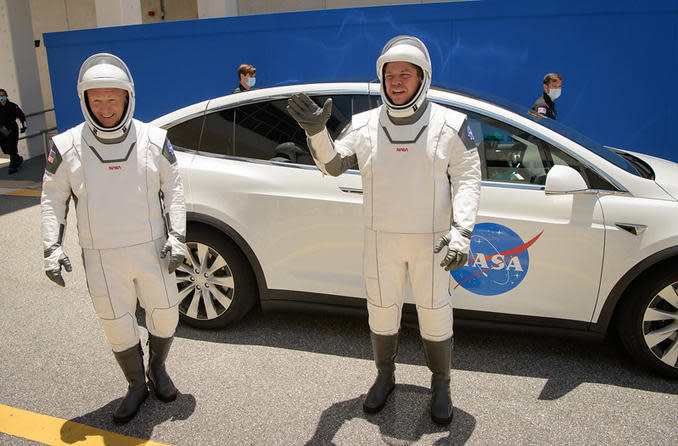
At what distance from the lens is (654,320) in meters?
3.33

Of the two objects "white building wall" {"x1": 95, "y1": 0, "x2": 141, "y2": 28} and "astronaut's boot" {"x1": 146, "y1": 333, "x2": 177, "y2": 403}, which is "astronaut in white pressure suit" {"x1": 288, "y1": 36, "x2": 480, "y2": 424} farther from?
"white building wall" {"x1": 95, "y1": 0, "x2": 141, "y2": 28}

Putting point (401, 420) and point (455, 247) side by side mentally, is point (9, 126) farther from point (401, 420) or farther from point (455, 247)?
point (455, 247)

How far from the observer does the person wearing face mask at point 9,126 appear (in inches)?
419

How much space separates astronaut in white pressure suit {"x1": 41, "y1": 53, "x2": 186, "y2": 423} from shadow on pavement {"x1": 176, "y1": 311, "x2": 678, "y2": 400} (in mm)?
1095

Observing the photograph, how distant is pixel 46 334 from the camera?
4.18 m

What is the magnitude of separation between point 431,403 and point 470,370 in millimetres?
574

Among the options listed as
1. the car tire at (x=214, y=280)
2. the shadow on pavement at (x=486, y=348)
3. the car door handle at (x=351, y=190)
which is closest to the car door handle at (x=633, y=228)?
the shadow on pavement at (x=486, y=348)

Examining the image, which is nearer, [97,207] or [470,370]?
[97,207]

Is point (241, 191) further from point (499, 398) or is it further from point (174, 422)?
point (499, 398)

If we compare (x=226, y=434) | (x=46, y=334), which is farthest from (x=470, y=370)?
(x=46, y=334)

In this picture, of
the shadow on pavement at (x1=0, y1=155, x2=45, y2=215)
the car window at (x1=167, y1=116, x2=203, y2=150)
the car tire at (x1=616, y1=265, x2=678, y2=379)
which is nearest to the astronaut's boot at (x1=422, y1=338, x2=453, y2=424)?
the car tire at (x1=616, y1=265, x2=678, y2=379)

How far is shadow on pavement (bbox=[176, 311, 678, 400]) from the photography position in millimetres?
3479

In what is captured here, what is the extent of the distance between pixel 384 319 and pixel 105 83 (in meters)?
1.81

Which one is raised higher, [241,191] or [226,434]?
[241,191]
